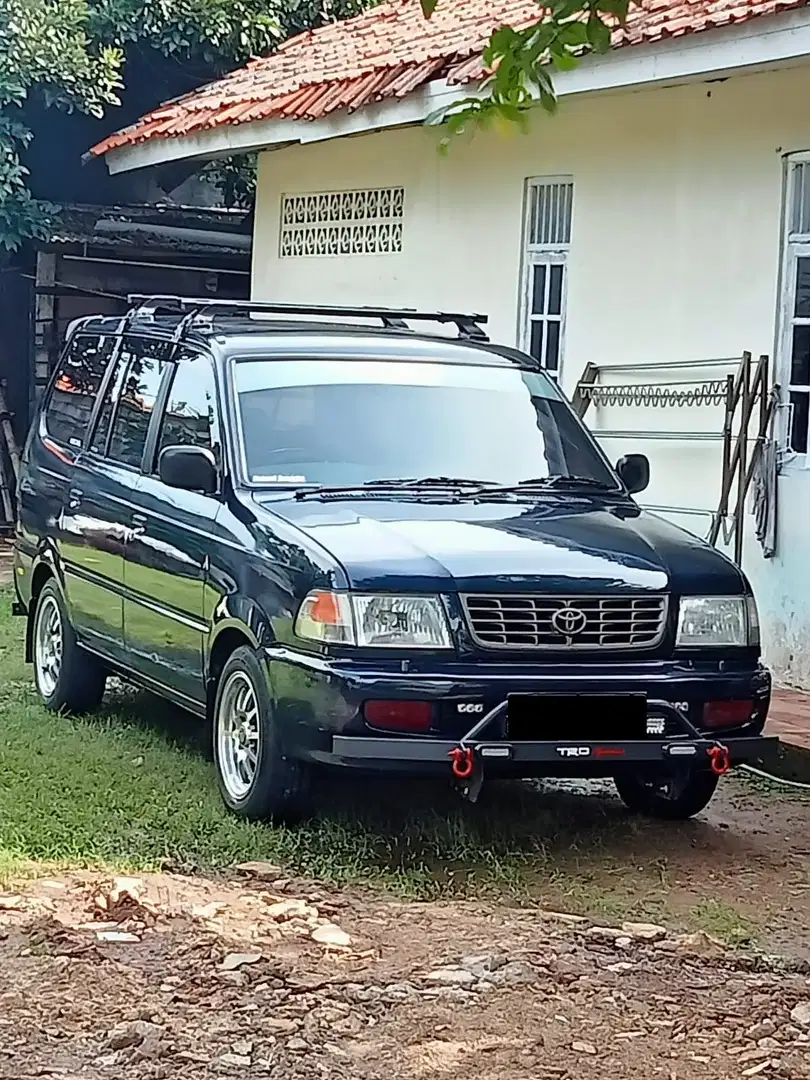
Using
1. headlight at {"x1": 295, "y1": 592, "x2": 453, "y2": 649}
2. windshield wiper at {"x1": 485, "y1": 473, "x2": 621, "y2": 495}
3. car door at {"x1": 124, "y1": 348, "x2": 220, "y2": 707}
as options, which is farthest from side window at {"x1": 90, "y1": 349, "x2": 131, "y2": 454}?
headlight at {"x1": 295, "y1": 592, "x2": 453, "y2": 649}

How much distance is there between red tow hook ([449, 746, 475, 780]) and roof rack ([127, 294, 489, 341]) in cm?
276

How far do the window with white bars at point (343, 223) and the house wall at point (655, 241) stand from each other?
169 millimetres

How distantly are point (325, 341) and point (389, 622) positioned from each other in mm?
1952

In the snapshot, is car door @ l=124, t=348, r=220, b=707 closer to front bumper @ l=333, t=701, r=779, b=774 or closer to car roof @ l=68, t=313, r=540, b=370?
car roof @ l=68, t=313, r=540, b=370

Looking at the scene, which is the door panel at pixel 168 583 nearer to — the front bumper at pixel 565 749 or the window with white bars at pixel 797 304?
the front bumper at pixel 565 749

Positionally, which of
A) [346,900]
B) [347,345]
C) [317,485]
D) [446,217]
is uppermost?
[446,217]

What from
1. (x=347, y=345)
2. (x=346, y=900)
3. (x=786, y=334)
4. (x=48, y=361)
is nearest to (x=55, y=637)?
(x=347, y=345)

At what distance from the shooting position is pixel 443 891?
20.1 feet

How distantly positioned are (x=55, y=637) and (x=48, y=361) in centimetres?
900

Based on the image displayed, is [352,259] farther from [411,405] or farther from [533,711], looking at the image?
[533,711]

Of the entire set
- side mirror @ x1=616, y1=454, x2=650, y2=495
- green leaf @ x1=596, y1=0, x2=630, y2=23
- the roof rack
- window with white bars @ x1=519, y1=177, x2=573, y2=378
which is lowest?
side mirror @ x1=616, y1=454, x2=650, y2=495

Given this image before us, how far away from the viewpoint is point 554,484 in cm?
746

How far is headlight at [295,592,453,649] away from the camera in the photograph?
6207mm

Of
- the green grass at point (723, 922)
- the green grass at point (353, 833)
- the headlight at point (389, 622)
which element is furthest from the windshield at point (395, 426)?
the green grass at point (723, 922)
